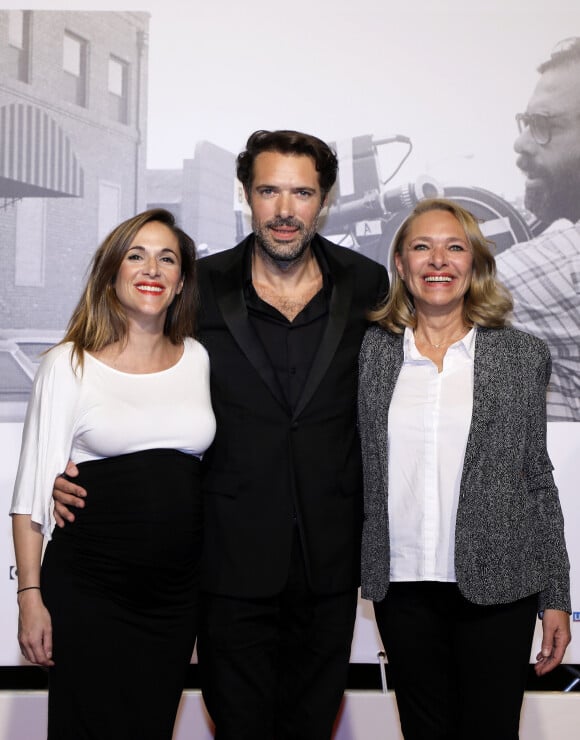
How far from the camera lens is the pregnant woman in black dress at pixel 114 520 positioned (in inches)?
68.0

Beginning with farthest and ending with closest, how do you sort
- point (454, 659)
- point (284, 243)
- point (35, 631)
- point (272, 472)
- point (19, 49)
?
point (19, 49) → point (284, 243) → point (272, 472) → point (454, 659) → point (35, 631)

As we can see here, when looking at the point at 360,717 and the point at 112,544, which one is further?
the point at 360,717

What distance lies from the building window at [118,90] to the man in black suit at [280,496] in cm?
89

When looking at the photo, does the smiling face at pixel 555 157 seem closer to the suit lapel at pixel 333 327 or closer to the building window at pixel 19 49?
the suit lapel at pixel 333 327

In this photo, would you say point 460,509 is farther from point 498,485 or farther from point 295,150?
point 295,150

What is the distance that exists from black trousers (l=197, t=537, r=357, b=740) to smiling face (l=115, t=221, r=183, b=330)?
0.70 m

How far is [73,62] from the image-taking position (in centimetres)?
269

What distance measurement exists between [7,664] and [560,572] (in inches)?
76.9

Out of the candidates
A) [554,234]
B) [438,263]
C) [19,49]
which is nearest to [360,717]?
[438,263]

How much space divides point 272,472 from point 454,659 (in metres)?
0.62

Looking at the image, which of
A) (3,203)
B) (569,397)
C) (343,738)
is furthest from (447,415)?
(3,203)

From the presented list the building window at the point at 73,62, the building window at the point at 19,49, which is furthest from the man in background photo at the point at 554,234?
the building window at the point at 19,49

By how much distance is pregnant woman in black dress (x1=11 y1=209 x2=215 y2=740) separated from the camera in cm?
173

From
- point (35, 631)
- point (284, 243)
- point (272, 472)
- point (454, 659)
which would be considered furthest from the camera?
point (284, 243)
